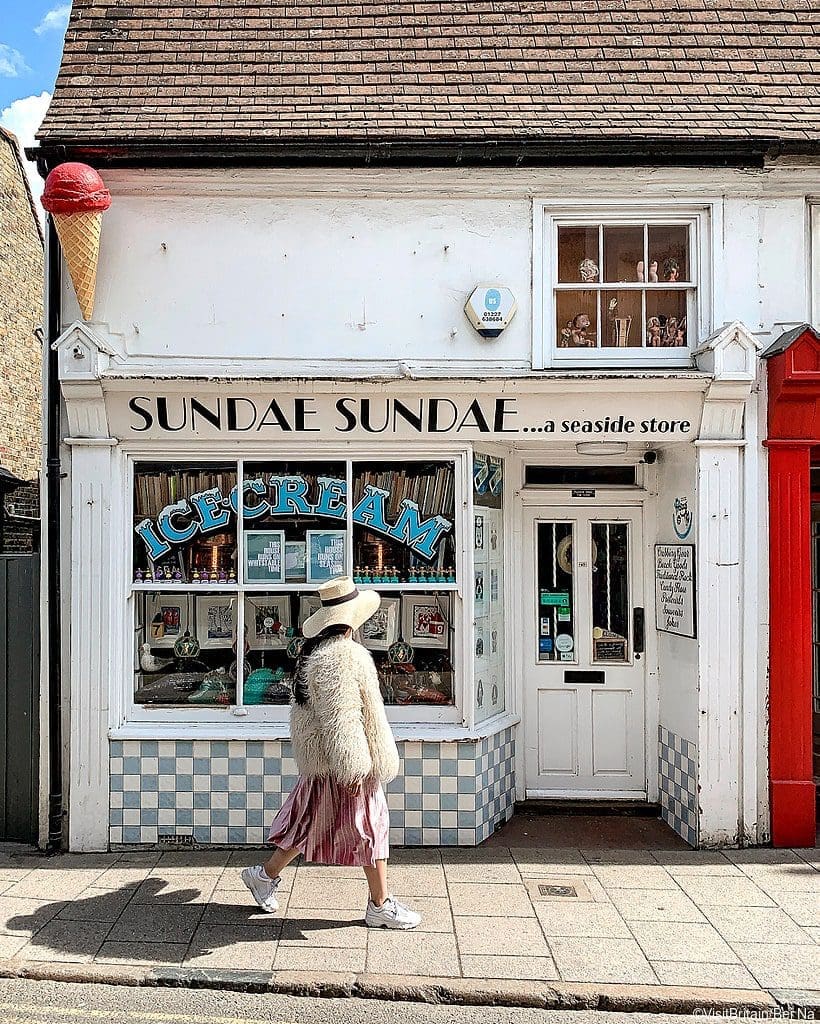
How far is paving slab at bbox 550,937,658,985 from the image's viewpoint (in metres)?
4.93

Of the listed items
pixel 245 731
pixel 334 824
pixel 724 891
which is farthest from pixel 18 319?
pixel 724 891

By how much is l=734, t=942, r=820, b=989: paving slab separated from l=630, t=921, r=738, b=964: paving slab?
97 mm

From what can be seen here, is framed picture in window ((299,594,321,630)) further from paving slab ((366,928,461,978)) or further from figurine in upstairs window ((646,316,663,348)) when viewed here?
figurine in upstairs window ((646,316,663,348))

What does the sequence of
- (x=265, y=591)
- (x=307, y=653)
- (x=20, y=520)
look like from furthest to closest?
1. (x=20, y=520)
2. (x=265, y=591)
3. (x=307, y=653)

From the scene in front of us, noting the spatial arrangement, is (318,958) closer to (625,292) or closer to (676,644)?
(676,644)

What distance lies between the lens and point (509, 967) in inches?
199

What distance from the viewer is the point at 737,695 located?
274 inches

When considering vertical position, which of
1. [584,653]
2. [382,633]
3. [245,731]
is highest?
[382,633]

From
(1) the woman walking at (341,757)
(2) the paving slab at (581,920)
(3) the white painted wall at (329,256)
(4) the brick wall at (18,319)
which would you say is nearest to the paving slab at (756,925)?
(2) the paving slab at (581,920)

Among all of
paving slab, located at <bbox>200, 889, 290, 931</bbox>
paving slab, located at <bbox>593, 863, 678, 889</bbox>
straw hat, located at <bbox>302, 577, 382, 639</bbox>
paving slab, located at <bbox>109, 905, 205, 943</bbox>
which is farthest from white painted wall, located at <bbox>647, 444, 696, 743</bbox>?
paving slab, located at <bbox>109, 905, 205, 943</bbox>

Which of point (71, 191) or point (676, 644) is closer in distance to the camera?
point (71, 191)

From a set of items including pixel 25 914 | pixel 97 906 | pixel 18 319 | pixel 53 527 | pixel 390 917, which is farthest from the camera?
pixel 18 319

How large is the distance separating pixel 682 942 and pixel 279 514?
387cm

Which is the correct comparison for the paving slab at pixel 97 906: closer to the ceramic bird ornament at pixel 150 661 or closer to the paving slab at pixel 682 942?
the ceramic bird ornament at pixel 150 661
